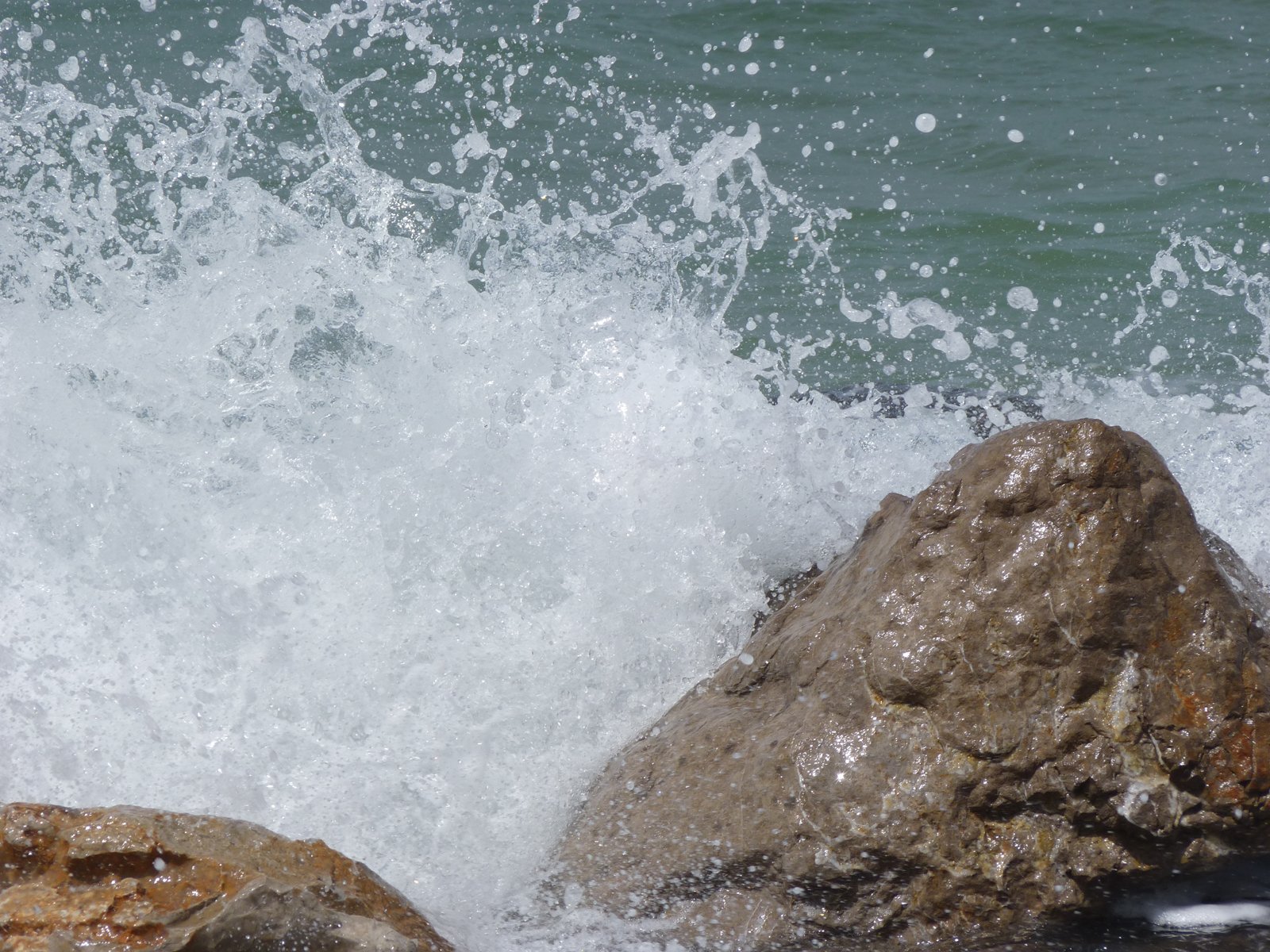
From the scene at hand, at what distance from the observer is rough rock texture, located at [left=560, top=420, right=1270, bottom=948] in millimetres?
2420

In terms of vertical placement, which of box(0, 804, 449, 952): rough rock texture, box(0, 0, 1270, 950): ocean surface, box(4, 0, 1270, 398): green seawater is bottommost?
box(0, 804, 449, 952): rough rock texture

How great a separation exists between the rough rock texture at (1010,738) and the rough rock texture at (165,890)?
62 centimetres

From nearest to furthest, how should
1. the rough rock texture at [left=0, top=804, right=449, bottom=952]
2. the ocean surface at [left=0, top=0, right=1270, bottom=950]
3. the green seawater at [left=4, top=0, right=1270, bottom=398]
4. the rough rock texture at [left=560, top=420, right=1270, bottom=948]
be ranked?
1. the rough rock texture at [left=0, top=804, right=449, bottom=952]
2. the rough rock texture at [left=560, top=420, right=1270, bottom=948]
3. the ocean surface at [left=0, top=0, right=1270, bottom=950]
4. the green seawater at [left=4, top=0, right=1270, bottom=398]

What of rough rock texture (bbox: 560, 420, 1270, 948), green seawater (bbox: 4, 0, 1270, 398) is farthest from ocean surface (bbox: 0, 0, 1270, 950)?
rough rock texture (bbox: 560, 420, 1270, 948)

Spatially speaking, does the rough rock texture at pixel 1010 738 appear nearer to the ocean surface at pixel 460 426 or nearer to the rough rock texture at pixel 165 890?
the ocean surface at pixel 460 426

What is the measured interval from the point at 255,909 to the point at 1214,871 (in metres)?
1.79

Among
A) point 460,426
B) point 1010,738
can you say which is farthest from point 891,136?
point 1010,738

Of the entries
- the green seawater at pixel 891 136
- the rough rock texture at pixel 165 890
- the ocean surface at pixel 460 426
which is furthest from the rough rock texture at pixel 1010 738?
the green seawater at pixel 891 136

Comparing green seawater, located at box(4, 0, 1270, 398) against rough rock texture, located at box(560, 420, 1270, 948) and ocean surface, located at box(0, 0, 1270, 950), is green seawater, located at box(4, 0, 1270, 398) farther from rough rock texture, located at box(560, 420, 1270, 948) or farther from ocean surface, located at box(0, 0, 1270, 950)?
rough rock texture, located at box(560, 420, 1270, 948)

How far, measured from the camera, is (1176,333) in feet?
20.3

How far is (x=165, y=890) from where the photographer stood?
212 centimetres

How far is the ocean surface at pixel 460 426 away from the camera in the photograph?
322cm

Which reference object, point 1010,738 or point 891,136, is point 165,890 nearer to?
point 1010,738

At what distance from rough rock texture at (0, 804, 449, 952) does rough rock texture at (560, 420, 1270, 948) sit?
618 mm
